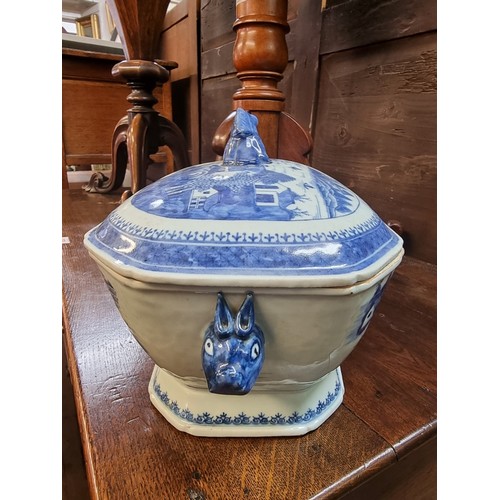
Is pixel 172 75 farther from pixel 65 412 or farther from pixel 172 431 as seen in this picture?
pixel 172 431

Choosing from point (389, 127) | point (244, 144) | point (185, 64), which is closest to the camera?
point (244, 144)

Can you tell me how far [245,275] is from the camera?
275 millimetres

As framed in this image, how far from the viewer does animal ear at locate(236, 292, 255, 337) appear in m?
0.28

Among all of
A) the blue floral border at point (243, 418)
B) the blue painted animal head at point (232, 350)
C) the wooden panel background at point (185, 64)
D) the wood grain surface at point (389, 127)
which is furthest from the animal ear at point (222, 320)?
the wooden panel background at point (185, 64)

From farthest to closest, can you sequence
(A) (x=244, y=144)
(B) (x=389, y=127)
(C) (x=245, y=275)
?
(B) (x=389, y=127), (A) (x=244, y=144), (C) (x=245, y=275)

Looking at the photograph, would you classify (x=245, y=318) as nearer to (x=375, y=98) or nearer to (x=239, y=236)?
(x=239, y=236)

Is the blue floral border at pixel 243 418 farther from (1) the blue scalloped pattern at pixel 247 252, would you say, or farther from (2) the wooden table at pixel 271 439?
(1) the blue scalloped pattern at pixel 247 252

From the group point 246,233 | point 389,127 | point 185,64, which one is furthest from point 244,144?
point 185,64

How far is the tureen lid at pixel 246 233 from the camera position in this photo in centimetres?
28

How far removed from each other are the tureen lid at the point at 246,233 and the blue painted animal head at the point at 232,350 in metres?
0.03

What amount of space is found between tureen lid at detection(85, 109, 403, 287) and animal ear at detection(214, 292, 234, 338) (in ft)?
0.07

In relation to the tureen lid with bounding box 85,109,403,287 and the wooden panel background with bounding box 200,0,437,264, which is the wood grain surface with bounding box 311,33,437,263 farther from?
the tureen lid with bounding box 85,109,403,287

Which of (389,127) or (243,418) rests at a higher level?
(389,127)

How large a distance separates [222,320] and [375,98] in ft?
2.33
